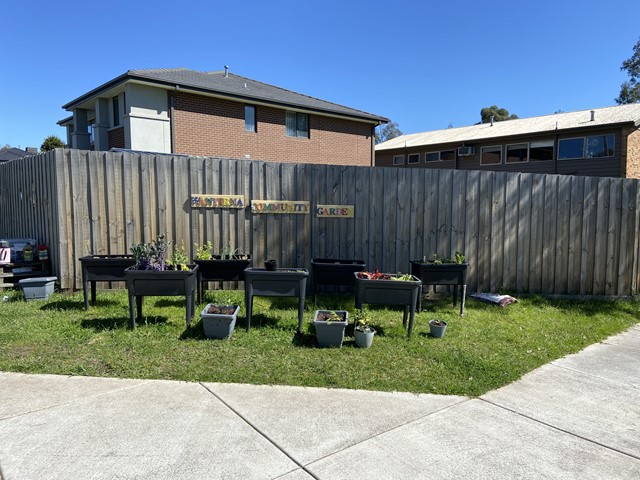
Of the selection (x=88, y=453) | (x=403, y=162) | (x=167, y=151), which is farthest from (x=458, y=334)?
(x=403, y=162)

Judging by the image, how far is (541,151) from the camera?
24234mm

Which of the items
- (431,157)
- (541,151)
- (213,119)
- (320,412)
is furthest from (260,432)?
(431,157)

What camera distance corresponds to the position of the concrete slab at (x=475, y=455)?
2984 mm

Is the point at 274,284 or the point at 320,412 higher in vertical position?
the point at 274,284

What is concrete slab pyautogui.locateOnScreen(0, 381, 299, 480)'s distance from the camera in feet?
9.54

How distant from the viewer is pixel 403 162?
3145cm

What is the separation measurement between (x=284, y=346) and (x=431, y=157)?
26565mm

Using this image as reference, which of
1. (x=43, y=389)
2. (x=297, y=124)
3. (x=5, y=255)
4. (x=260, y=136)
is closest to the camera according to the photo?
(x=43, y=389)

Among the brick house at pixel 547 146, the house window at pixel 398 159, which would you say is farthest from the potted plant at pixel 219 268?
the house window at pixel 398 159

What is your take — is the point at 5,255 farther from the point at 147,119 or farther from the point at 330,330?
the point at 147,119

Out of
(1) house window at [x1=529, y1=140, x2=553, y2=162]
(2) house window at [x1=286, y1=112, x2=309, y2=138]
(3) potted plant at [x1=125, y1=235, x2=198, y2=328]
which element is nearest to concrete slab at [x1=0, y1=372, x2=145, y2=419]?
(3) potted plant at [x1=125, y1=235, x2=198, y2=328]

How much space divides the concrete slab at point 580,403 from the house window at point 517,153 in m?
22.5

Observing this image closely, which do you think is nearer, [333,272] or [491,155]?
[333,272]

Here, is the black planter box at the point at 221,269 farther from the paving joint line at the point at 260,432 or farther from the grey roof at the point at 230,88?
the grey roof at the point at 230,88
